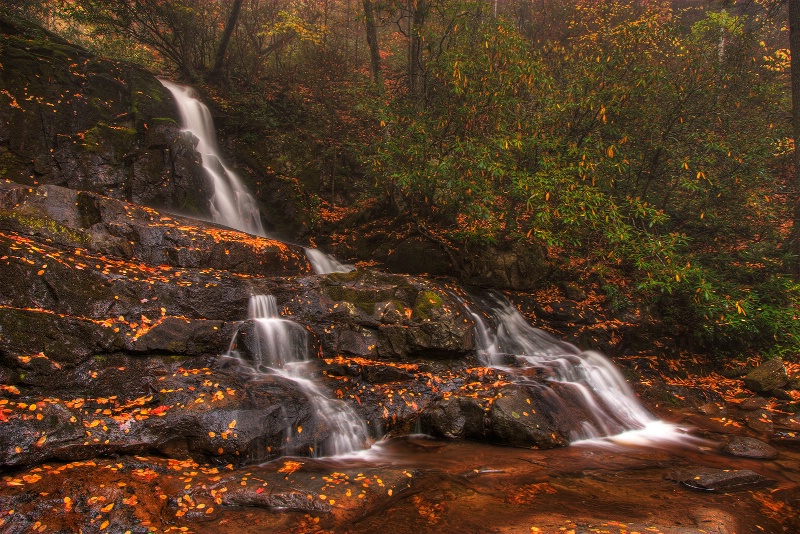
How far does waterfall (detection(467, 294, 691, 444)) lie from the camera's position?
695 cm

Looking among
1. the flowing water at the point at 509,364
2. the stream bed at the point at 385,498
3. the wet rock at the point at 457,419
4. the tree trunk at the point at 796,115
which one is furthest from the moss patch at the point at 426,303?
the tree trunk at the point at 796,115

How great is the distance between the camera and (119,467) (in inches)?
166

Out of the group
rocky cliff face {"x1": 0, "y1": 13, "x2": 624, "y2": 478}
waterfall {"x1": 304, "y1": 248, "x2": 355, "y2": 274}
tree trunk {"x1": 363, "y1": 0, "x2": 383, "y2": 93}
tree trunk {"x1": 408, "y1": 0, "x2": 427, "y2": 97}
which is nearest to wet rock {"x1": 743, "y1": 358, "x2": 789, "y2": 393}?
rocky cliff face {"x1": 0, "y1": 13, "x2": 624, "y2": 478}

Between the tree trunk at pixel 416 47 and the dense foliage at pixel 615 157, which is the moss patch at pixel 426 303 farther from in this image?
the tree trunk at pixel 416 47

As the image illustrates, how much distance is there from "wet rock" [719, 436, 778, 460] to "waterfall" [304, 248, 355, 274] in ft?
24.6

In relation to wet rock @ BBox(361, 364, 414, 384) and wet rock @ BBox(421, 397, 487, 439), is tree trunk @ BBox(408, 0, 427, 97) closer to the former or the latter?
wet rock @ BBox(361, 364, 414, 384)

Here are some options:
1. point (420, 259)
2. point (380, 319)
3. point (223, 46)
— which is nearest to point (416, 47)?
point (420, 259)

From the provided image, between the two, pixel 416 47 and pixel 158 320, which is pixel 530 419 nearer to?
pixel 158 320

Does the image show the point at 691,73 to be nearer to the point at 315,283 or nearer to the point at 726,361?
the point at 726,361

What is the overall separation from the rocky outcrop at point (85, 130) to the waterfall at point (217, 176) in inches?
21.7

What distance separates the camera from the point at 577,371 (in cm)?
818

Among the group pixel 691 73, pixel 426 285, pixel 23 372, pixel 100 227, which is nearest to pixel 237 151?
pixel 100 227

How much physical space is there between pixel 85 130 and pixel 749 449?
44.4ft

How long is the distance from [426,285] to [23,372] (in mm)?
6068
